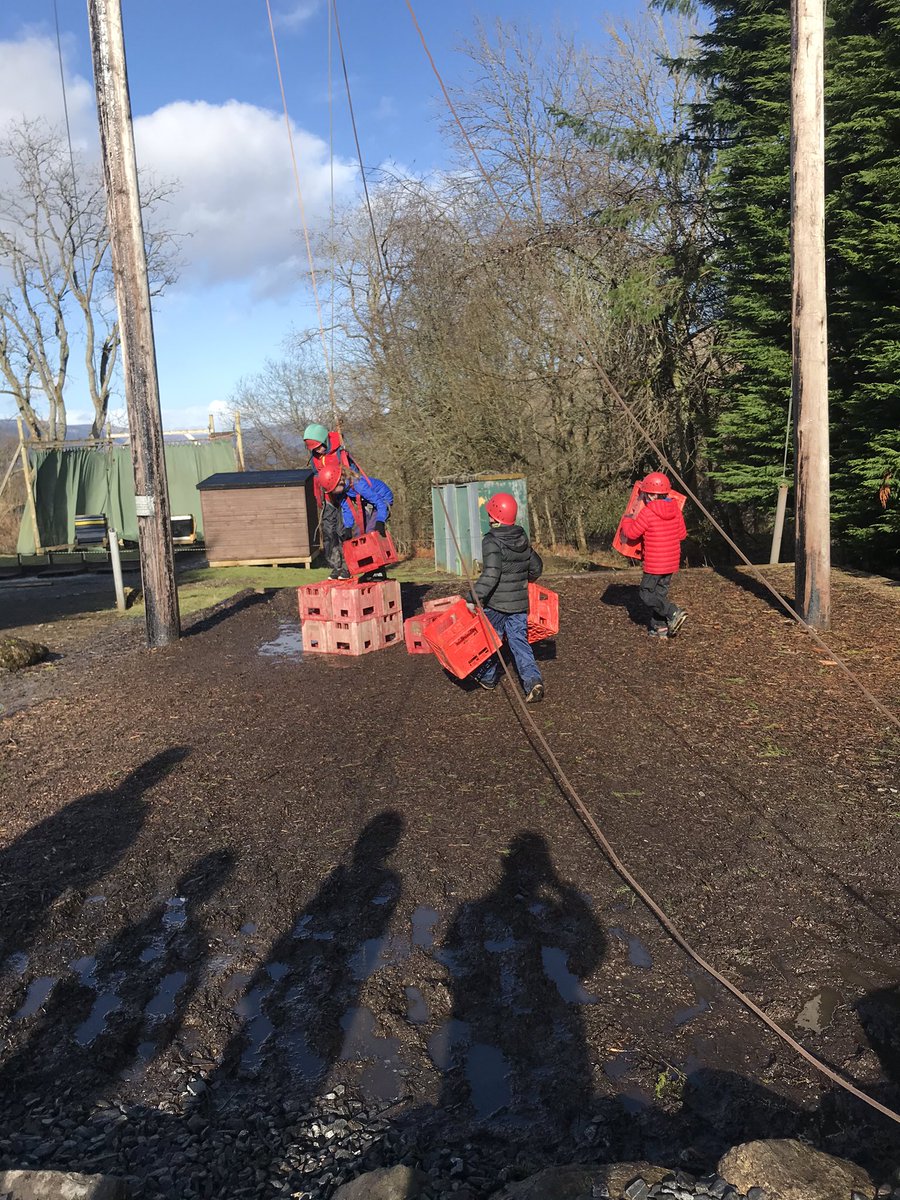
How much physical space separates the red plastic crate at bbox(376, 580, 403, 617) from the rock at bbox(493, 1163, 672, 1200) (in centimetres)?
822

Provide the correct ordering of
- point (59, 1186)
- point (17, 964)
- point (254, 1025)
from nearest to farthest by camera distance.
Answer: point (59, 1186) < point (254, 1025) < point (17, 964)

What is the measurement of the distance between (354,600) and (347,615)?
0.72ft

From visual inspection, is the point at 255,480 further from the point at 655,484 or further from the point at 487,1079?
the point at 487,1079

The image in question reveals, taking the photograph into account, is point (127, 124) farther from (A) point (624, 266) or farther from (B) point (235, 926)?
(A) point (624, 266)

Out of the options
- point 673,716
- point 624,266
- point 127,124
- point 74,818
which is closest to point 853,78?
point 624,266

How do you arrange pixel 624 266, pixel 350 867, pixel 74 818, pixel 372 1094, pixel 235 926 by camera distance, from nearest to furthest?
1. pixel 372 1094
2. pixel 235 926
3. pixel 350 867
4. pixel 74 818
5. pixel 624 266

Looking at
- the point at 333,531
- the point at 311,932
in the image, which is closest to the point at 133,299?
the point at 333,531

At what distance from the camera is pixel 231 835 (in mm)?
5590

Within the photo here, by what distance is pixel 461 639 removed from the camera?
8094 mm

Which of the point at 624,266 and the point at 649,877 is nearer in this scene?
the point at 649,877

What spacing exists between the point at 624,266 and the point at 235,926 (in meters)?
17.9

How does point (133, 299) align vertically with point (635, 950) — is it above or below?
above

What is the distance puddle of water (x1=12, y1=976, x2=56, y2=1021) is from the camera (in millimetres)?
3899

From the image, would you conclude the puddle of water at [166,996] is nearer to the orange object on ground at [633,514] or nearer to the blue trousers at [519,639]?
the blue trousers at [519,639]
